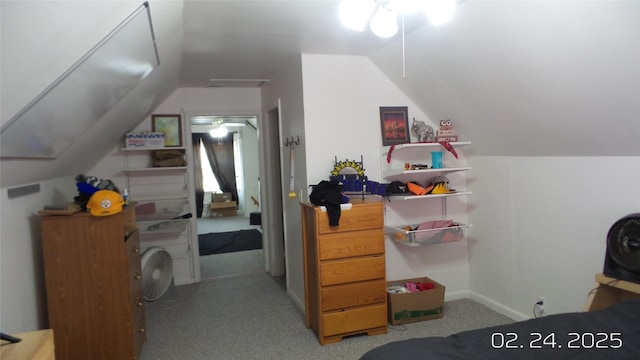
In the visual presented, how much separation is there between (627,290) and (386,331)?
5.15 ft

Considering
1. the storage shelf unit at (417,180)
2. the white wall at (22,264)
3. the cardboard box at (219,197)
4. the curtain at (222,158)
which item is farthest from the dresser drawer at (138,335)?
the curtain at (222,158)

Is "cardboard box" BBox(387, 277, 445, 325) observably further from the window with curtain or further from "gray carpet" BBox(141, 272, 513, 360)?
the window with curtain

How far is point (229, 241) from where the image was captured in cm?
646

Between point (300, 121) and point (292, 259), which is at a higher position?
point (300, 121)

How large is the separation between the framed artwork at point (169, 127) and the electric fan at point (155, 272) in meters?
1.32

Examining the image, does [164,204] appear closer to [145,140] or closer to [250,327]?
[145,140]

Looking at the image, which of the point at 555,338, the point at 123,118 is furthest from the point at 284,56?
the point at 555,338

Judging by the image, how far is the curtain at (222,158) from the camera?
8969 millimetres

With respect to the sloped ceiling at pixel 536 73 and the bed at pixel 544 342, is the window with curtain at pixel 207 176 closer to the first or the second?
the sloped ceiling at pixel 536 73

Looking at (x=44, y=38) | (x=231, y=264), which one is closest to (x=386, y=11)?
(x=44, y=38)

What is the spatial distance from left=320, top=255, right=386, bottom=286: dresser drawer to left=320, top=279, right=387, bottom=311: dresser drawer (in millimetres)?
40

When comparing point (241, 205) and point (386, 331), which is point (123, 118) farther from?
point (241, 205)

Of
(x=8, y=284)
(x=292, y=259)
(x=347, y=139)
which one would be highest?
(x=347, y=139)

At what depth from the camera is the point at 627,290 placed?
211cm
